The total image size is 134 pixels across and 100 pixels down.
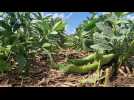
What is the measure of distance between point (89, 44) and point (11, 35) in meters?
0.34

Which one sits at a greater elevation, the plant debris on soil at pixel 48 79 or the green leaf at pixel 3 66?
the green leaf at pixel 3 66

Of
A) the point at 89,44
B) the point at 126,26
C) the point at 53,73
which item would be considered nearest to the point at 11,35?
the point at 53,73

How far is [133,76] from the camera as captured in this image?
5.25 feet

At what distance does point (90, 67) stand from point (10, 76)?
32 centimetres

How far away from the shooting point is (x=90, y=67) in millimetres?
1597

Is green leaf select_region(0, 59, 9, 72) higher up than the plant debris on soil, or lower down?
higher up
